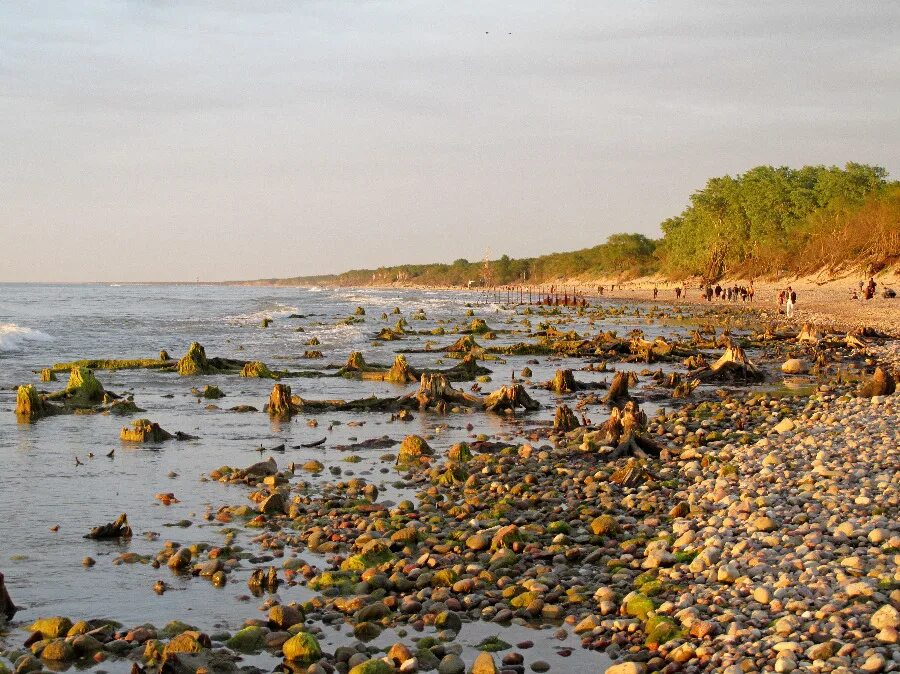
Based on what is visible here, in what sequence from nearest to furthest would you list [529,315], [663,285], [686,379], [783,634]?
1. [783,634]
2. [686,379]
3. [529,315]
4. [663,285]

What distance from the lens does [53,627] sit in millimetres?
7410

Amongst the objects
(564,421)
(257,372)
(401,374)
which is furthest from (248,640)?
(257,372)

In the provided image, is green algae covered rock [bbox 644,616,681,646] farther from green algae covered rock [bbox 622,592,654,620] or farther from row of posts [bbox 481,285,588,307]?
row of posts [bbox 481,285,588,307]

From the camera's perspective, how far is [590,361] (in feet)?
108

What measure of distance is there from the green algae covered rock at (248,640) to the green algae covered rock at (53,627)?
1.37 metres

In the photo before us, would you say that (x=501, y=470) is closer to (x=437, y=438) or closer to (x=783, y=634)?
(x=437, y=438)

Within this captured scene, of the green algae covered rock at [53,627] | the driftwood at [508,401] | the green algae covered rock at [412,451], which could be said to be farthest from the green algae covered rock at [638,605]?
the driftwood at [508,401]

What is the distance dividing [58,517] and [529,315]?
2478 inches

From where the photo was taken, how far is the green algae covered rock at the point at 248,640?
7277mm

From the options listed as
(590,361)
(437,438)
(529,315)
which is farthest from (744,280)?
(437,438)

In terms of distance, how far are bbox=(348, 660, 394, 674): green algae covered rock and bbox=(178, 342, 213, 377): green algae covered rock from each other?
2397cm

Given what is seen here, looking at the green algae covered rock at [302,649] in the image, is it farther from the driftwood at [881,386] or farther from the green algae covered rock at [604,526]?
the driftwood at [881,386]

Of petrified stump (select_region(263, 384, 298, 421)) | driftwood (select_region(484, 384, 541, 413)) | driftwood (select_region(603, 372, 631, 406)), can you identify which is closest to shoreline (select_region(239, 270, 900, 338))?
driftwood (select_region(603, 372, 631, 406))

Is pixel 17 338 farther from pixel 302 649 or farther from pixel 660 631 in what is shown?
pixel 660 631
